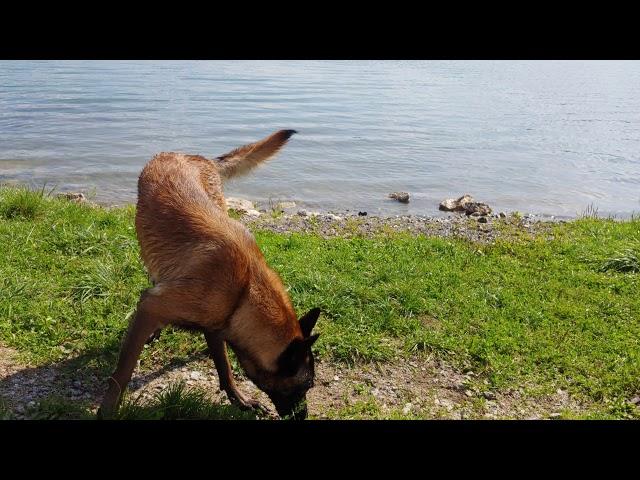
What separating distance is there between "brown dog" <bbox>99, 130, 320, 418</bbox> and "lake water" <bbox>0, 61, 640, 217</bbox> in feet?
6.78

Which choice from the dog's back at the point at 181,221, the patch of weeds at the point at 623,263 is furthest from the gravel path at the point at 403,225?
the dog's back at the point at 181,221

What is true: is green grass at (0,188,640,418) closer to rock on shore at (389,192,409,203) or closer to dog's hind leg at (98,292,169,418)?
dog's hind leg at (98,292,169,418)

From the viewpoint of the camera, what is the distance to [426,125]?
71.4 ft

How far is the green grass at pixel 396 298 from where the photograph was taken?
537 cm

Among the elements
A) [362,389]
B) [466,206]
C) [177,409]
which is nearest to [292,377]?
[177,409]

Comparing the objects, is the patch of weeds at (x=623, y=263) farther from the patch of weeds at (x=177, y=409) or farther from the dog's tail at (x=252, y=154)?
the patch of weeds at (x=177, y=409)

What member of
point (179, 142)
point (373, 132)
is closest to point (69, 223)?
point (179, 142)

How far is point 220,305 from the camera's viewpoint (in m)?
4.16

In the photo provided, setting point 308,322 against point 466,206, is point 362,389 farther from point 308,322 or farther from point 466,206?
point 466,206

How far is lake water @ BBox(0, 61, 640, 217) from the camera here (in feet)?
45.8

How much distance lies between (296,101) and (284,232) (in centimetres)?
1711

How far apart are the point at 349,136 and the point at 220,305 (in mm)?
15851

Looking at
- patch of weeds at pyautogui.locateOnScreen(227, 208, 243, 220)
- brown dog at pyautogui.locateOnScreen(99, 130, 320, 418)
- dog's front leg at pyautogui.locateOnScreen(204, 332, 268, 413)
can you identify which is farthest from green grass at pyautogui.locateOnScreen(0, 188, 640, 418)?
patch of weeds at pyautogui.locateOnScreen(227, 208, 243, 220)

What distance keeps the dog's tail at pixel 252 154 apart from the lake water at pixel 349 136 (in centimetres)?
29
